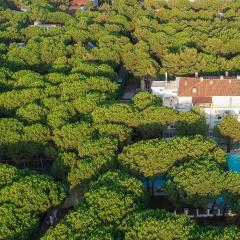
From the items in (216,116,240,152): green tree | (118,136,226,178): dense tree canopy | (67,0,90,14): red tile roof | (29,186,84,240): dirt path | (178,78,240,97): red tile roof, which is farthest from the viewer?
(67,0,90,14): red tile roof

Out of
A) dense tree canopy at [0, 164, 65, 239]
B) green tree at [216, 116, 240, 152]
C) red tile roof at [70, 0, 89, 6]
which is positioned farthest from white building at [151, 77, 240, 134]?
red tile roof at [70, 0, 89, 6]

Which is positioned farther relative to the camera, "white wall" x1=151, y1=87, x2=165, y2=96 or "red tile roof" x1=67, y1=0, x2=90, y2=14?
"red tile roof" x1=67, y1=0, x2=90, y2=14

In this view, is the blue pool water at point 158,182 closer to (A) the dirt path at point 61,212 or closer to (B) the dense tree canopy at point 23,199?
(A) the dirt path at point 61,212

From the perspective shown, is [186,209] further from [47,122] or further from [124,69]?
[124,69]

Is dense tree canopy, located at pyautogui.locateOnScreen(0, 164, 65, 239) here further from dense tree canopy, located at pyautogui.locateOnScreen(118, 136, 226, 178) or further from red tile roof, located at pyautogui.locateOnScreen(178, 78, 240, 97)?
red tile roof, located at pyautogui.locateOnScreen(178, 78, 240, 97)

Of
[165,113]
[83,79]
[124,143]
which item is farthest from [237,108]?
[83,79]

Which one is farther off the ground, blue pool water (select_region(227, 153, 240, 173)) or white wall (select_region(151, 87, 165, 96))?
white wall (select_region(151, 87, 165, 96))

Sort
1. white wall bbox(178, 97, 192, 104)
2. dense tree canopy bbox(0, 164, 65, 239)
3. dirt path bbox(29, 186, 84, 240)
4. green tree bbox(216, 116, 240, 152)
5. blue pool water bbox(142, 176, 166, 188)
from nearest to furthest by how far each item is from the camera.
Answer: dense tree canopy bbox(0, 164, 65, 239), dirt path bbox(29, 186, 84, 240), blue pool water bbox(142, 176, 166, 188), green tree bbox(216, 116, 240, 152), white wall bbox(178, 97, 192, 104)
